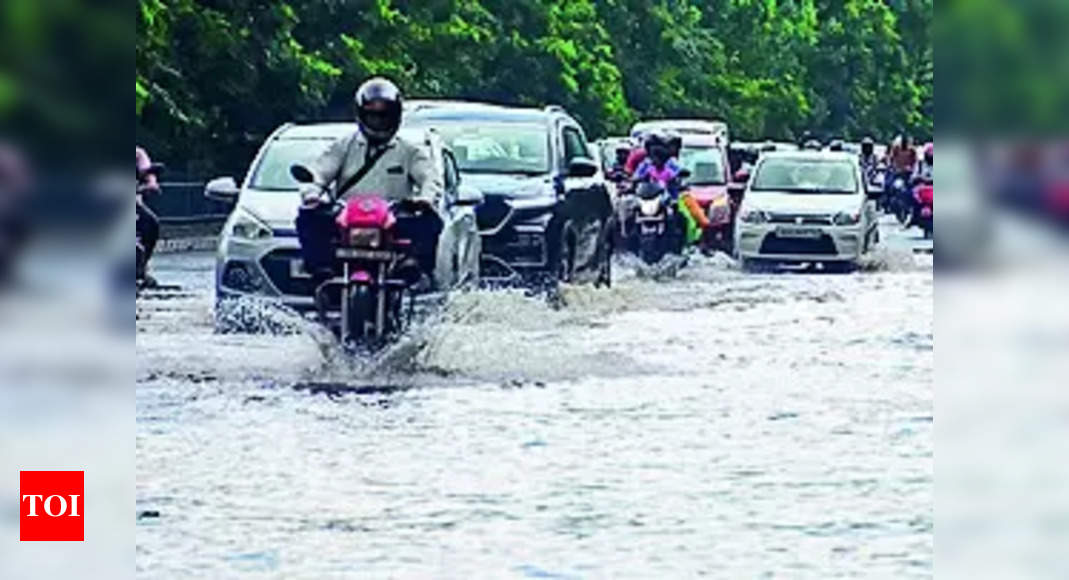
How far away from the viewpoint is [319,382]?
11.4 metres

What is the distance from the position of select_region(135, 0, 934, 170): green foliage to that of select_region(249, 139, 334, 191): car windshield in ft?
3.82

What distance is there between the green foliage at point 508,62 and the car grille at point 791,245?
1258 mm

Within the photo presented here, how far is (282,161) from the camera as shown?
15.9 metres

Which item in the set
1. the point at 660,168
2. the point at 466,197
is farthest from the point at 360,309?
the point at 660,168

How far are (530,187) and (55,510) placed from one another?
13.9 meters

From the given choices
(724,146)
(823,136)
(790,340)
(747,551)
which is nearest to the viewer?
(747,551)

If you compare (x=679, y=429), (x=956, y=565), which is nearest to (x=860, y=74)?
(x=679, y=429)

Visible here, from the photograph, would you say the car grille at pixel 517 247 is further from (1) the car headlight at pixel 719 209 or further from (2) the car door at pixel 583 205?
(1) the car headlight at pixel 719 209

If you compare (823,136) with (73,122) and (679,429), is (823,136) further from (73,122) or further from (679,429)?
(73,122)

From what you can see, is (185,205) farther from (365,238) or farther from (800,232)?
(365,238)

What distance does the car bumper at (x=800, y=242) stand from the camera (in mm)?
23938

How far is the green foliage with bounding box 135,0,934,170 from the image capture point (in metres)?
22.6

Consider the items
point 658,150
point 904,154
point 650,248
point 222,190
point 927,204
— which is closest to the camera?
point 927,204

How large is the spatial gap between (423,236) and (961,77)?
29.5 feet
